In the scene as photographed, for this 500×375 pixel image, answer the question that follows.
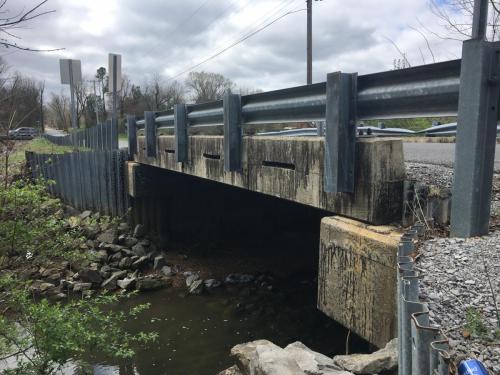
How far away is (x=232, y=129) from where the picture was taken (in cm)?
607

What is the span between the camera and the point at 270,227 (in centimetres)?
1445

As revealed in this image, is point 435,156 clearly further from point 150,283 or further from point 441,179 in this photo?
point 150,283

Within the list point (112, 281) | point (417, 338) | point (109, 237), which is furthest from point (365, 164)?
point (109, 237)

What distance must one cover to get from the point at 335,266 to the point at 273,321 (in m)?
5.19

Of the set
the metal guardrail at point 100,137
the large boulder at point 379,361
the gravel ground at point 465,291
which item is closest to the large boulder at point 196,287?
the metal guardrail at point 100,137

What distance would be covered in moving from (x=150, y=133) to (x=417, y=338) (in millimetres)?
9079

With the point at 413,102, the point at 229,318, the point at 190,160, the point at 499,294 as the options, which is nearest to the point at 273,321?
the point at 229,318

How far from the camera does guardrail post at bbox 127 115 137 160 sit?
11516 millimetres

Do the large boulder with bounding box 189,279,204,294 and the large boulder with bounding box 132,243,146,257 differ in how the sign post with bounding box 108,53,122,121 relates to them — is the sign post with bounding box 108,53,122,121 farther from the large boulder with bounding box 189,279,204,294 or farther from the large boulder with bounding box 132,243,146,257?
the large boulder with bounding box 189,279,204,294

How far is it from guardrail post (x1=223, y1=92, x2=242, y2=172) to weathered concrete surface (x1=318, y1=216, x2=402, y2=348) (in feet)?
7.47

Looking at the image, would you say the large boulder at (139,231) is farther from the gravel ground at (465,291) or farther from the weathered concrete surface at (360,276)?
the gravel ground at (465,291)

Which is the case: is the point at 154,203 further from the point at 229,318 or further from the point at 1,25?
the point at 1,25

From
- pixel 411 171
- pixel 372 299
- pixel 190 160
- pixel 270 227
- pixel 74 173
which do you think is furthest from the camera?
pixel 74 173

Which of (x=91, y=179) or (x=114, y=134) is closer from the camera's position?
(x=114, y=134)
